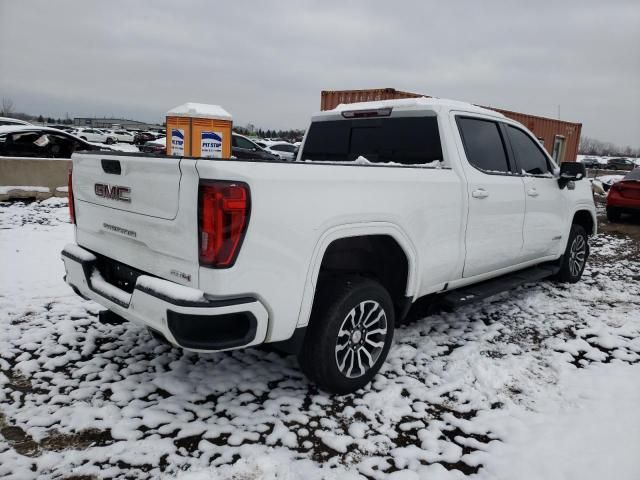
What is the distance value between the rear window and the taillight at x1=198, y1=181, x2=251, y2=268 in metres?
1.94

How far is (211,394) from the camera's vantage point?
3014mm

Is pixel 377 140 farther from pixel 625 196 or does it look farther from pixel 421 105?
pixel 625 196

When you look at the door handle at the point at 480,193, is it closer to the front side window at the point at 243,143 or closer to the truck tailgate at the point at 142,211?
the truck tailgate at the point at 142,211

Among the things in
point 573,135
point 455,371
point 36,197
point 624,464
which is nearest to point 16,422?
point 455,371

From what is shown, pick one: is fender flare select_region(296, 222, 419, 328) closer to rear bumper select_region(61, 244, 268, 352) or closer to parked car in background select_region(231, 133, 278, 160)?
rear bumper select_region(61, 244, 268, 352)

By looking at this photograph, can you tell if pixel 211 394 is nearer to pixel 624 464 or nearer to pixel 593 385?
pixel 624 464

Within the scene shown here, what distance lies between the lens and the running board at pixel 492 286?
3.75 m

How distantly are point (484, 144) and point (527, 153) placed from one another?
902 millimetres

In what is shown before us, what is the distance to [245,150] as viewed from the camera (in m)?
17.3

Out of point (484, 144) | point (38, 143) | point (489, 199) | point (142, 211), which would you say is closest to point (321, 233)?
point (142, 211)

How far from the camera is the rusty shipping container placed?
14.4 meters

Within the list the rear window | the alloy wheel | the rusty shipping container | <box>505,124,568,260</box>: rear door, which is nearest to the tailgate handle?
the alloy wheel

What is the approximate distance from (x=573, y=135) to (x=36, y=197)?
24507mm

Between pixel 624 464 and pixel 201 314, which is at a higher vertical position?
pixel 201 314
